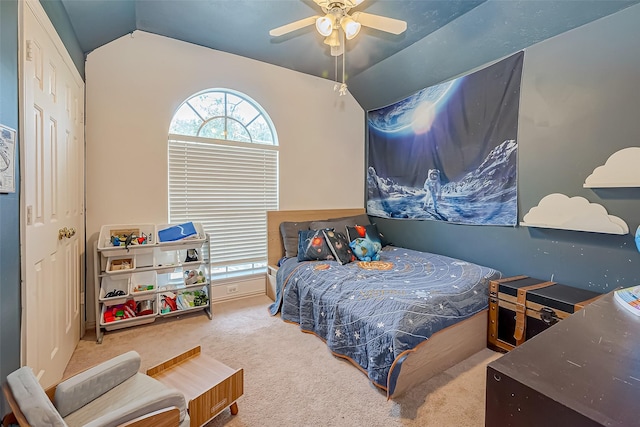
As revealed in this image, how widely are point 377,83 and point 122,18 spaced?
2743 millimetres

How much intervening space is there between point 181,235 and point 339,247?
1.59 meters

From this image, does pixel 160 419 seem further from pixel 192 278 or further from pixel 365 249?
pixel 365 249

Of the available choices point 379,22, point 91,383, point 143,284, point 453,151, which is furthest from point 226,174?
point 453,151

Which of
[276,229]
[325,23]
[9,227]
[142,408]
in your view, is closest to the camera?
[142,408]

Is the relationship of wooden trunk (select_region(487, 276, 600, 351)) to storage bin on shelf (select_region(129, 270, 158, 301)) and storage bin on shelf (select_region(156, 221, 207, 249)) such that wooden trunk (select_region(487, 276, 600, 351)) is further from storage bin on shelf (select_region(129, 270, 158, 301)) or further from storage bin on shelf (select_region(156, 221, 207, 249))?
storage bin on shelf (select_region(129, 270, 158, 301))

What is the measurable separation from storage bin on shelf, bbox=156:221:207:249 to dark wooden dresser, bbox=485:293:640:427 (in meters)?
2.66

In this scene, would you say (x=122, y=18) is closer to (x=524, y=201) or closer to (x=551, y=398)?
(x=551, y=398)

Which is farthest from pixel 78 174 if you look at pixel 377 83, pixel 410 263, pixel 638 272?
pixel 638 272

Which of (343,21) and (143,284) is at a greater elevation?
(343,21)

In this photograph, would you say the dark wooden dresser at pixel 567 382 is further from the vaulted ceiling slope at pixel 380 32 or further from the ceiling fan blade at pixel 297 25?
the vaulted ceiling slope at pixel 380 32

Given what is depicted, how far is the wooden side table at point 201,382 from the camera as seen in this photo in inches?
56.8

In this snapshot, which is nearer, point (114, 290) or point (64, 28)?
point (64, 28)

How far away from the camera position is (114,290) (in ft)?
8.54

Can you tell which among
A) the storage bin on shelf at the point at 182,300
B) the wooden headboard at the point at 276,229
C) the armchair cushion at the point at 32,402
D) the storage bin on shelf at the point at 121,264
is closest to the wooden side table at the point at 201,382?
the armchair cushion at the point at 32,402
